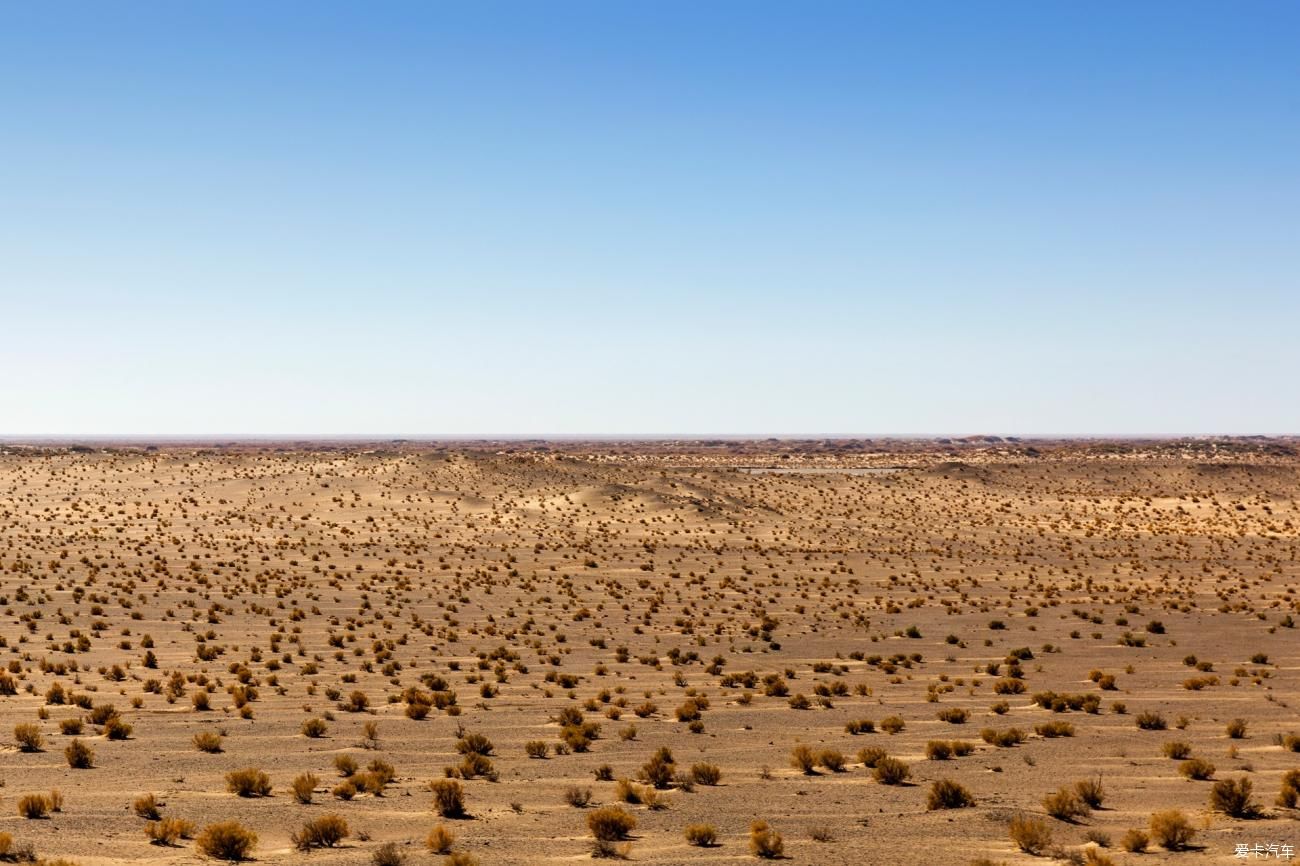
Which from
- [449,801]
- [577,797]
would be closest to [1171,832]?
[577,797]

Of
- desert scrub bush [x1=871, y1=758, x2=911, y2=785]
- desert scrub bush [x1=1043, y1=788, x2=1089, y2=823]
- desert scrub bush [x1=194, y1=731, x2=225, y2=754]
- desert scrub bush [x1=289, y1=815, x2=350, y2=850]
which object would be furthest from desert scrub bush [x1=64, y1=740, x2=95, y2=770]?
desert scrub bush [x1=1043, y1=788, x2=1089, y2=823]

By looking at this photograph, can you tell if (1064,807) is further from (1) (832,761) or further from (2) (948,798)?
(1) (832,761)

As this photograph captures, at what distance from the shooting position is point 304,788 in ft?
48.1

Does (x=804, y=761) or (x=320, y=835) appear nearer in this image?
(x=320, y=835)

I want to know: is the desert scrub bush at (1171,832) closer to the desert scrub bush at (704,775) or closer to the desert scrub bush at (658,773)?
the desert scrub bush at (704,775)

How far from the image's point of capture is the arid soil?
13688mm

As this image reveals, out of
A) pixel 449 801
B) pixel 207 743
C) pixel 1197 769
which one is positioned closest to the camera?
pixel 449 801

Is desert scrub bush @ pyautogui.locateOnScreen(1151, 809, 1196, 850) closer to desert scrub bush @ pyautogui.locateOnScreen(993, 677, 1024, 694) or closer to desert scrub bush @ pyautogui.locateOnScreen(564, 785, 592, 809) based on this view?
desert scrub bush @ pyautogui.locateOnScreen(564, 785, 592, 809)

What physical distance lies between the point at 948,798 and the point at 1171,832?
2867 millimetres

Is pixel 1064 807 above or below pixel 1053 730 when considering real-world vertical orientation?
above

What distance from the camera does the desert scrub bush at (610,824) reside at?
1298cm

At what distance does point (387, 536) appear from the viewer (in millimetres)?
61594

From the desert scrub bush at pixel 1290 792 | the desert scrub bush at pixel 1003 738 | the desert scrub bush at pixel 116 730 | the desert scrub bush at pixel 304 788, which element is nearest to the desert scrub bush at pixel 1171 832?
the desert scrub bush at pixel 1290 792

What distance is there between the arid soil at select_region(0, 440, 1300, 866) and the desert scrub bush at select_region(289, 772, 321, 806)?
0.27ft
